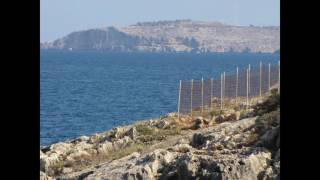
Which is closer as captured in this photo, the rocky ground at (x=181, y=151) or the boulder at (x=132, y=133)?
the rocky ground at (x=181, y=151)

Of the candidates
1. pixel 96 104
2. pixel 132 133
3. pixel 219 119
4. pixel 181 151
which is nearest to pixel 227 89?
pixel 219 119

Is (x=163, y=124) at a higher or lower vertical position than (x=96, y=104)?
higher

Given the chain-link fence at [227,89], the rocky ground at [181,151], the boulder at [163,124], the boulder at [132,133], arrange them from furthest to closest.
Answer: the chain-link fence at [227,89], the boulder at [163,124], the boulder at [132,133], the rocky ground at [181,151]

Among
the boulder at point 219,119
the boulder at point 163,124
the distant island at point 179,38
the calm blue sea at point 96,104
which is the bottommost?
the calm blue sea at point 96,104

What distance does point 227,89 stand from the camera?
20.8 m

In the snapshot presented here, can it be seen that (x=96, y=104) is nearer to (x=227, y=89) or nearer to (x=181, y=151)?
(x=227, y=89)

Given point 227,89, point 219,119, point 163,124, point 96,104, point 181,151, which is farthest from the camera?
point 96,104

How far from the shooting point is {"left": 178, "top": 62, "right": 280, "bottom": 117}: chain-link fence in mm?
20125

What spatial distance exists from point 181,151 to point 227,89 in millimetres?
8714

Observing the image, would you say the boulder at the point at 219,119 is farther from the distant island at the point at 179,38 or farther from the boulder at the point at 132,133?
the distant island at the point at 179,38

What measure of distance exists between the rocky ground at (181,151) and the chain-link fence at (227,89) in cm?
131

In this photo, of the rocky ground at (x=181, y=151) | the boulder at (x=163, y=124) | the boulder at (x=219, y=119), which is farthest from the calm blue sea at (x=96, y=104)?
the boulder at (x=219, y=119)

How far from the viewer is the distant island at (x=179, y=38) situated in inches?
6206
